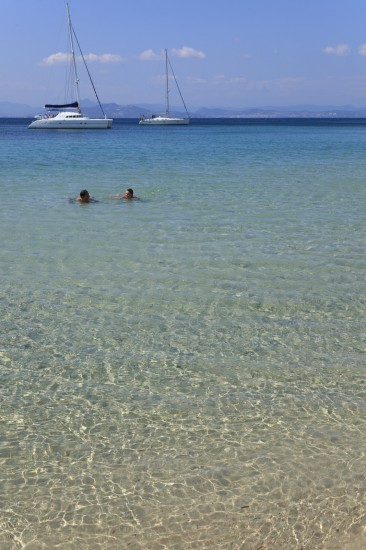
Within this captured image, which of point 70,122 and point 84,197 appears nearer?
point 84,197

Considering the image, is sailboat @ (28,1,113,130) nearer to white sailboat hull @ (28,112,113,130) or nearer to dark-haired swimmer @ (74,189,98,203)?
white sailboat hull @ (28,112,113,130)

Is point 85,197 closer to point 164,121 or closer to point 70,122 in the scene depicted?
point 70,122

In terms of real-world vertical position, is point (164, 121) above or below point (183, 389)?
A: above

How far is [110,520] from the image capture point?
13.8ft

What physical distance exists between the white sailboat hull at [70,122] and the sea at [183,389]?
81196 mm

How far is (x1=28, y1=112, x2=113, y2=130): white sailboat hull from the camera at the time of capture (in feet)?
297

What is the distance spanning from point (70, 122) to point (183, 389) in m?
89.9

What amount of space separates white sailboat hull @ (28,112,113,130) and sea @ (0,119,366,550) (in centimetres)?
8120

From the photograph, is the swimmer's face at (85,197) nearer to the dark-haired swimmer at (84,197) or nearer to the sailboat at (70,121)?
the dark-haired swimmer at (84,197)

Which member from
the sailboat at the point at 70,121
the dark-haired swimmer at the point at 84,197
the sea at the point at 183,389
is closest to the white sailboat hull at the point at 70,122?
the sailboat at the point at 70,121

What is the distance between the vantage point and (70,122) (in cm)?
9019

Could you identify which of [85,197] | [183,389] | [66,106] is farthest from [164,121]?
[183,389]

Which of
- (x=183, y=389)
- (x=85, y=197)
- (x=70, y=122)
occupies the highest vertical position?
(x=70, y=122)

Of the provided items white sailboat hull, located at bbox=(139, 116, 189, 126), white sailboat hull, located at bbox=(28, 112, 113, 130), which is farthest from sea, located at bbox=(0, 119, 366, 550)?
white sailboat hull, located at bbox=(139, 116, 189, 126)
